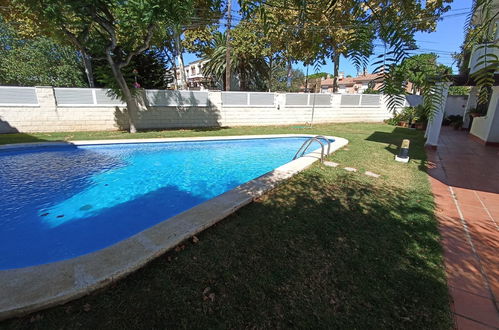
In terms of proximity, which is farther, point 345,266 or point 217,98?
point 217,98

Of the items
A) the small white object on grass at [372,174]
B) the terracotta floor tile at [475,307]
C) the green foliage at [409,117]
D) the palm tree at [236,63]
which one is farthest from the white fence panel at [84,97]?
the green foliage at [409,117]

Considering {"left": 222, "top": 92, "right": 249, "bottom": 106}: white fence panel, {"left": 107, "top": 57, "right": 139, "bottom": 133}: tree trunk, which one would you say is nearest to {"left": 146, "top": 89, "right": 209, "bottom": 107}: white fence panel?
{"left": 107, "top": 57, "right": 139, "bottom": 133}: tree trunk

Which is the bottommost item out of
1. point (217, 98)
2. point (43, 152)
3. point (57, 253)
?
point (57, 253)

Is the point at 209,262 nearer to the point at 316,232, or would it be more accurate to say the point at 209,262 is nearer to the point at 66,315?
the point at 66,315

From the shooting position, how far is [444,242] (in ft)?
11.1

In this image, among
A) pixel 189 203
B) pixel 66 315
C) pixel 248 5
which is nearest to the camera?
pixel 248 5

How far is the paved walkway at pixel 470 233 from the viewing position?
7.82 ft

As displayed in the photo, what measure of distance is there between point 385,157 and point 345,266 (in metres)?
6.34

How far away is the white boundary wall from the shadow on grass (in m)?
9.28

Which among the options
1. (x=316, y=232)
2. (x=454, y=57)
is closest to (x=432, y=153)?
(x=316, y=232)

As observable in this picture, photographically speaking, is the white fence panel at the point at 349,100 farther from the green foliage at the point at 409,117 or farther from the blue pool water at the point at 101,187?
the blue pool water at the point at 101,187

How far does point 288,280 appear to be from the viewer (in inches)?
103

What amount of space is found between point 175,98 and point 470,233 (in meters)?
13.9

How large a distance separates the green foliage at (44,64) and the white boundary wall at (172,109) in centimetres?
1772
